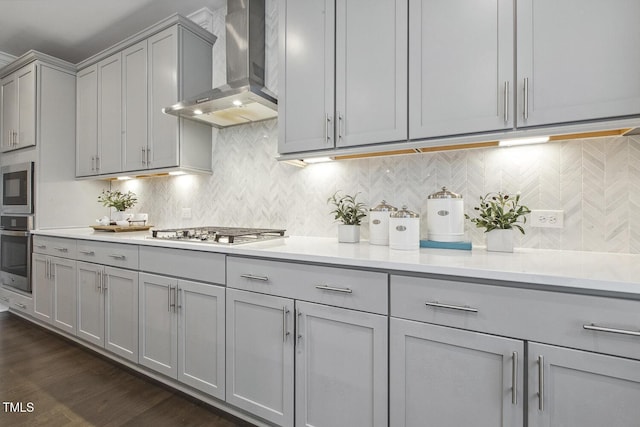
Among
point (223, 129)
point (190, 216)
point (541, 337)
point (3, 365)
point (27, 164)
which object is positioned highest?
point (223, 129)

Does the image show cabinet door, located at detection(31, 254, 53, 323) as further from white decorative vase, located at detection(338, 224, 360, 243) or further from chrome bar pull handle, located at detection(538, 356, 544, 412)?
chrome bar pull handle, located at detection(538, 356, 544, 412)

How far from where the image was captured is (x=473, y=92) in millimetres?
1371

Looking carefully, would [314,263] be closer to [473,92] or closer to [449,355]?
[449,355]

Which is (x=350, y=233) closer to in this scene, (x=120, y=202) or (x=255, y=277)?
(x=255, y=277)

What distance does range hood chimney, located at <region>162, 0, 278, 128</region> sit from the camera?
6.84ft

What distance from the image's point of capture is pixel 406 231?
1.56 metres

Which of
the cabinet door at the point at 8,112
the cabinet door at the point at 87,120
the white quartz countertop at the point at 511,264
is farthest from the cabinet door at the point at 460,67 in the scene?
the cabinet door at the point at 8,112

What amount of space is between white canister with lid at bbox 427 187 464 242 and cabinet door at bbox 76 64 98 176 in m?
3.21

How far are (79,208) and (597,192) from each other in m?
4.27

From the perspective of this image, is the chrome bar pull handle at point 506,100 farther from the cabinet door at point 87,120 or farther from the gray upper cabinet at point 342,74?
the cabinet door at point 87,120

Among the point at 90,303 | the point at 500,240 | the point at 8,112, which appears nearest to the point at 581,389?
the point at 500,240

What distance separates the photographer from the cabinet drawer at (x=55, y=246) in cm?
255

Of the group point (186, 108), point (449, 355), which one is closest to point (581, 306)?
point (449, 355)

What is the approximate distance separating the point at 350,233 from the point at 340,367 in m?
0.77
